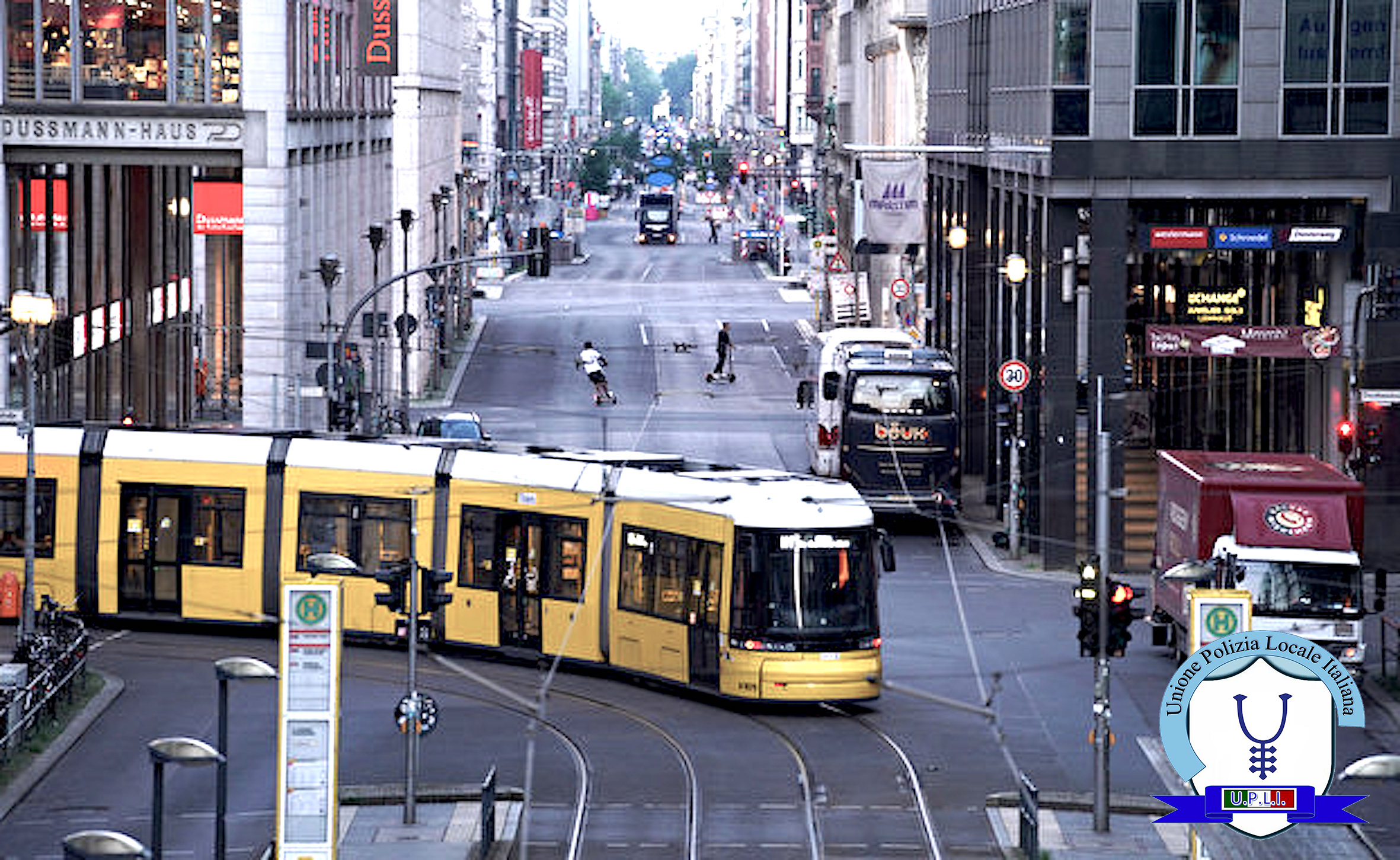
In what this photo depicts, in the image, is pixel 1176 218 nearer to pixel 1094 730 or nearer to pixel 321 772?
pixel 1094 730

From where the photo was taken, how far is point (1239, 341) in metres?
51.4

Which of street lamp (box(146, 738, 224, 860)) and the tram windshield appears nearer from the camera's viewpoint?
Result: street lamp (box(146, 738, 224, 860))

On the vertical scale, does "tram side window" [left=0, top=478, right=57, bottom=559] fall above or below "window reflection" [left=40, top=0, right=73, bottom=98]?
below

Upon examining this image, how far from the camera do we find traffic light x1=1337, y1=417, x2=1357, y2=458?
1924 inches

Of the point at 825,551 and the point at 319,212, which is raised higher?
the point at 319,212

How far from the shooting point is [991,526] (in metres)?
58.5

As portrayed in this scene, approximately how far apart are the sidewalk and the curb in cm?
1107

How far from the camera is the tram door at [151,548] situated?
42406 mm

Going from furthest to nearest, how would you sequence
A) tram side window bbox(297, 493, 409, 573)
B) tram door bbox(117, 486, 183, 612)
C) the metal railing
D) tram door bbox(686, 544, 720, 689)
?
tram door bbox(117, 486, 183, 612) → tram side window bbox(297, 493, 409, 573) → tram door bbox(686, 544, 720, 689) → the metal railing

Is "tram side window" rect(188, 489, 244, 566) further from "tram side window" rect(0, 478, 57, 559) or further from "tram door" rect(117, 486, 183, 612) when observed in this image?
"tram side window" rect(0, 478, 57, 559)

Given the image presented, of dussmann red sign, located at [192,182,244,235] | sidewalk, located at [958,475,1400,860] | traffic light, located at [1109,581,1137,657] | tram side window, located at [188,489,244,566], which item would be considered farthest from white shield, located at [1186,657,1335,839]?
dussmann red sign, located at [192,182,244,235]

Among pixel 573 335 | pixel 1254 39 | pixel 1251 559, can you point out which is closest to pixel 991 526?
pixel 1254 39

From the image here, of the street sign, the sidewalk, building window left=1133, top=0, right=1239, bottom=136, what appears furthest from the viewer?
the street sign

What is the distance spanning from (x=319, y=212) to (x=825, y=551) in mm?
36658
